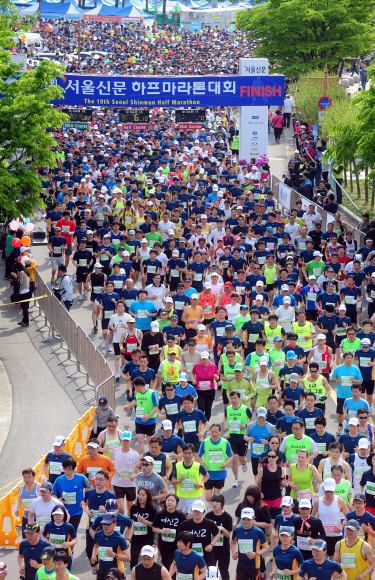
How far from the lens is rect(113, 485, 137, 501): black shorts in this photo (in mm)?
A: 11914

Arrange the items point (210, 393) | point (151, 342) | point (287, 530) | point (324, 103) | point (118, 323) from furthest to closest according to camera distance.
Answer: point (324, 103) < point (118, 323) < point (151, 342) < point (210, 393) < point (287, 530)

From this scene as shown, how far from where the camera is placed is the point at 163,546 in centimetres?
1033

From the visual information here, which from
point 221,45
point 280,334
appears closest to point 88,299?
point 280,334

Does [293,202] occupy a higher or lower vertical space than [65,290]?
lower

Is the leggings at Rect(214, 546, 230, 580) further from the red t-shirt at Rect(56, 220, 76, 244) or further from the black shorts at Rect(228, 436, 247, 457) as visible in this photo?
the red t-shirt at Rect(56, 220, 76, 244)

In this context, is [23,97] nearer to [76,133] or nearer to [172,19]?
[76,133]

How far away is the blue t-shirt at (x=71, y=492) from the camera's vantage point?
11.0 m

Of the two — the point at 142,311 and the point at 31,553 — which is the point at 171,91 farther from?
the point at 31,553

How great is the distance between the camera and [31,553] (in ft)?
32.4

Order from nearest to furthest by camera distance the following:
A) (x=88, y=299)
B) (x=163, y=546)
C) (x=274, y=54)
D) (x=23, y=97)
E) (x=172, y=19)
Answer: (x=163, y=546) < (x=23, y=97) < (x=88, y=299) < (x=274, y=54) < (x=172, y=19)

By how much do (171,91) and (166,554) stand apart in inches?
930

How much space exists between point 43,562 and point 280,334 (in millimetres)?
7339

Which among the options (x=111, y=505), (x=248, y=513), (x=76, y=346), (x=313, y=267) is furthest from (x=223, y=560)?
(x=313, y=267)

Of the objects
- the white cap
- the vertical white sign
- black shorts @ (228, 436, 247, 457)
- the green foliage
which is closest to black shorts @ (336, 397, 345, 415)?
black shorts @ (228, 436, 247, 457)
